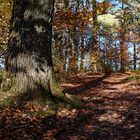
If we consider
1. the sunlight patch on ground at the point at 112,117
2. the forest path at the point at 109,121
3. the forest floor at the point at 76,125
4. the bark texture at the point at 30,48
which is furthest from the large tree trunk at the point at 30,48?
the sunlight patch on ground at the point at 112,117

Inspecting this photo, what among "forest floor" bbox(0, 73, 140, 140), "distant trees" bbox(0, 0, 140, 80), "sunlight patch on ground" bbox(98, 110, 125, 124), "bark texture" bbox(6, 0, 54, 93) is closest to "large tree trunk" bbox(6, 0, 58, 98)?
"bark texture" bbox(6, 0, 54, 93)

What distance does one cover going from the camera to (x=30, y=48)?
A: 7.79 metres

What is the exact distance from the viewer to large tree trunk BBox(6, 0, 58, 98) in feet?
25.4

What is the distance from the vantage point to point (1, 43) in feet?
47.5

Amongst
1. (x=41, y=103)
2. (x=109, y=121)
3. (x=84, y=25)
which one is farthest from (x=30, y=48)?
(x=84, y=25)

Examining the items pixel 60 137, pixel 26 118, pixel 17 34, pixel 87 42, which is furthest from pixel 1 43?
pixel 60 137

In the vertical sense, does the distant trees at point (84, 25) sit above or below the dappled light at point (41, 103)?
above

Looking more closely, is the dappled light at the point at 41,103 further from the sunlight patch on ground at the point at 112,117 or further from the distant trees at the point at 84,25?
the distant trees at the point at 84,25

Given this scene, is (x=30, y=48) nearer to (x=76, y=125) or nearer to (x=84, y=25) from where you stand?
(x=76, y=125)

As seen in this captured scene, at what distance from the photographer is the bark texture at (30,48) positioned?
774cm

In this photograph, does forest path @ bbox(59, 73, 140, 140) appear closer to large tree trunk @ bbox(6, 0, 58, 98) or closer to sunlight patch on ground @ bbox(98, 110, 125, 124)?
sunlight patch on ground @ bbox(98, 110, 125, 124)

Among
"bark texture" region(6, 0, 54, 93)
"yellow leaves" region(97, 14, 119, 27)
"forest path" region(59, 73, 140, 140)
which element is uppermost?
"yellow leaves" region(97, 14, 119, 27)

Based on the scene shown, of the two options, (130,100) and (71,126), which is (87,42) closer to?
(130,100)

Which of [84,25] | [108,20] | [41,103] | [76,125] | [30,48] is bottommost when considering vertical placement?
[76,125]
